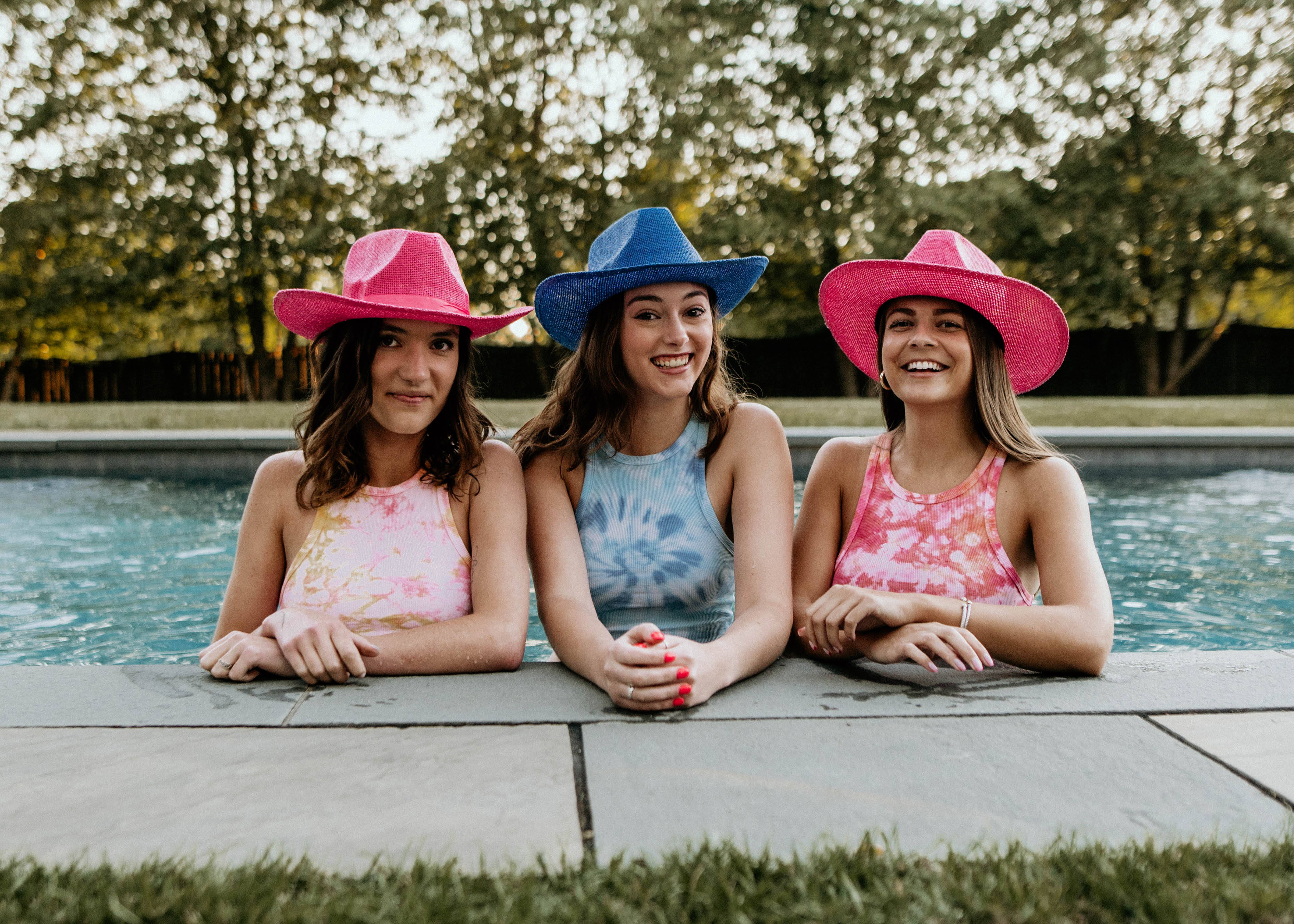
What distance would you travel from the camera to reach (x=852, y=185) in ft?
67.9

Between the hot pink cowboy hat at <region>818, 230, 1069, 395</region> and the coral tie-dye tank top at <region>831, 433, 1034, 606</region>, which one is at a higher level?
the hot pink cowboy hat at <region>818, 230, 1069, 395</region>

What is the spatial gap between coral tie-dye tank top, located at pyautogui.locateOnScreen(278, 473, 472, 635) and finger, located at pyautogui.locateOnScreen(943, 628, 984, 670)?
1.23 metres

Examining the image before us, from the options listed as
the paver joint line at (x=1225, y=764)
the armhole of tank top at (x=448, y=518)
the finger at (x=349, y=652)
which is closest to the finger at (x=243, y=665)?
the finger at (x=349, y=652)

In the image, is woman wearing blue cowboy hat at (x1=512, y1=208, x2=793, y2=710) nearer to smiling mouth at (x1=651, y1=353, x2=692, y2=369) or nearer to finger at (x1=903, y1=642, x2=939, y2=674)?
smiling mouth at (x1=651, y1=353, x2=692, y2=369)

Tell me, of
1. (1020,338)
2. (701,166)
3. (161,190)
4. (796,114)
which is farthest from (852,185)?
(1020,338)

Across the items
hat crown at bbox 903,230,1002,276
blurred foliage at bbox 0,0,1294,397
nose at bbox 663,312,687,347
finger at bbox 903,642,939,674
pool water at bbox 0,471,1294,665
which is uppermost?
blurred foliage at bbox 0,0,1294,397

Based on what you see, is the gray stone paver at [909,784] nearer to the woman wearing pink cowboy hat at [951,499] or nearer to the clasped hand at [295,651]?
the woman wearing pink cowboy hat at [951,499]

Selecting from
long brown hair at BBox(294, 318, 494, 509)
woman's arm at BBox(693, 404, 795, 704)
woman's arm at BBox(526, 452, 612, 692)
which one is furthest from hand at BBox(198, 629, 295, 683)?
woman's arm at BBox(693, 404, 795, 704)

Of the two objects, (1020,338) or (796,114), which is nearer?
(1020,338)

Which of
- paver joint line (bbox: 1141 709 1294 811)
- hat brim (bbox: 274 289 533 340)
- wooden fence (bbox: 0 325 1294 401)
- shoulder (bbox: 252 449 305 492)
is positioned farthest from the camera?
wooden fence (bbox: 0 325 1294 401)

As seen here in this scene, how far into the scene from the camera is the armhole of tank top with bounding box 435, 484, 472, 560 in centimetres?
269

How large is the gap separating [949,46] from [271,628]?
20.4 m

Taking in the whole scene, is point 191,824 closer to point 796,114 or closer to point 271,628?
point 271,628

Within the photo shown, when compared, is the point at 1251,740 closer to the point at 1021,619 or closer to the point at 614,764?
the point at 1021,619
